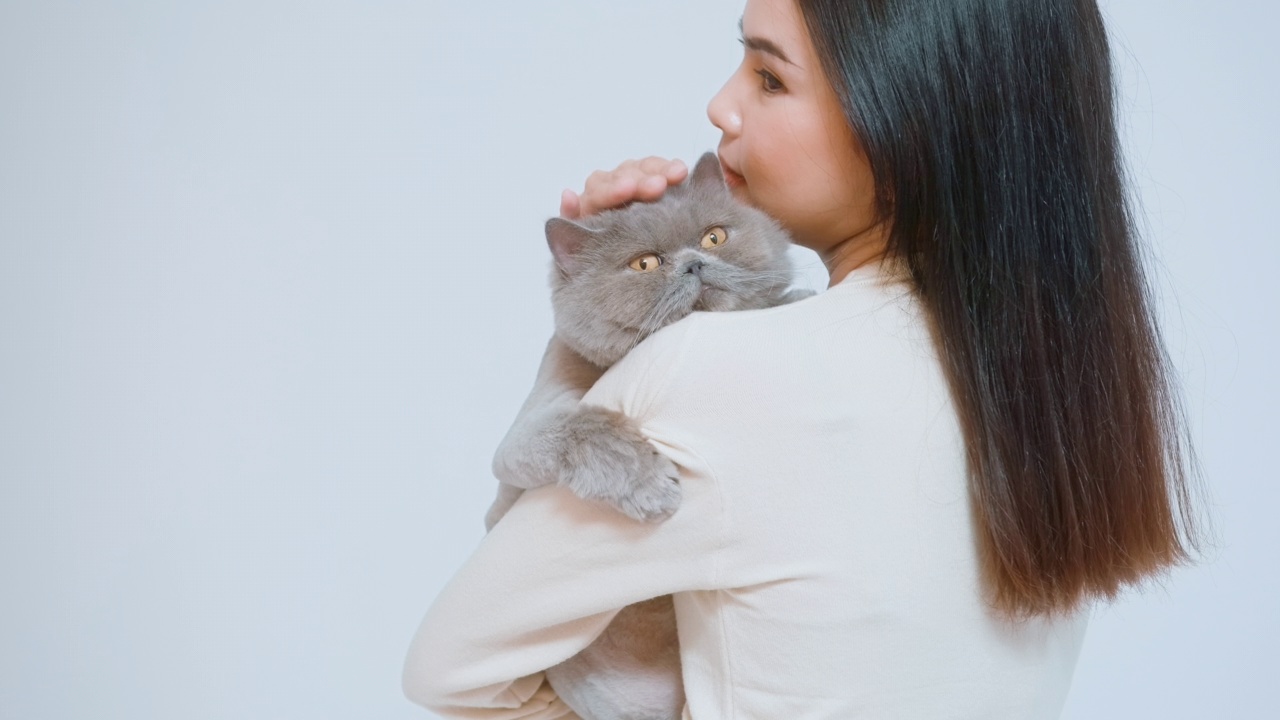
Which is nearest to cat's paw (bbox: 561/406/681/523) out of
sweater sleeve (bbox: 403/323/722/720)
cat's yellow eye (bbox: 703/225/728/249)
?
sweater sleeve (bbox: 403/323/722/720)

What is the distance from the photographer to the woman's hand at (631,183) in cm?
126

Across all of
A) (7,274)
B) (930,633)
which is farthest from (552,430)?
(7,274)

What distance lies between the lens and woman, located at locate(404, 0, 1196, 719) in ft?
2.97

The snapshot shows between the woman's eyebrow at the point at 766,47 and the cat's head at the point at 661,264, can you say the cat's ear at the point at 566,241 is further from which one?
the woman's eyebrow at the point at 766,47

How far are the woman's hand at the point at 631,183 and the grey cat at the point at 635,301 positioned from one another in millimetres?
19

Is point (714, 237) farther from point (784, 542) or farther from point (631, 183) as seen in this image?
point (784, 542)

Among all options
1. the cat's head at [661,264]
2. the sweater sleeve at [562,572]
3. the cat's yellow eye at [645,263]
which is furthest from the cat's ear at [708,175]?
the sweater sleeve at [562,572]

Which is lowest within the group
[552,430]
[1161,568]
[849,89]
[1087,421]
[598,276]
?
[1161,568]

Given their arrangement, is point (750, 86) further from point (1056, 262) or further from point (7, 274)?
point (7, 274)

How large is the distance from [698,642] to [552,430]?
26 cm

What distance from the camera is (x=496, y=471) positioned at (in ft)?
3.67

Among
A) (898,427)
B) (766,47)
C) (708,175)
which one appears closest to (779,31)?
(766,47)

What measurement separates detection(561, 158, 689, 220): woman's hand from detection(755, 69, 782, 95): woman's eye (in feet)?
0.52

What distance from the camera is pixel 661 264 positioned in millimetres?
1211
